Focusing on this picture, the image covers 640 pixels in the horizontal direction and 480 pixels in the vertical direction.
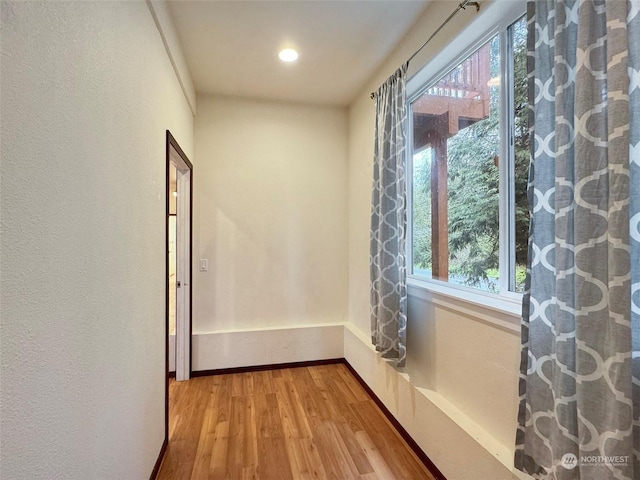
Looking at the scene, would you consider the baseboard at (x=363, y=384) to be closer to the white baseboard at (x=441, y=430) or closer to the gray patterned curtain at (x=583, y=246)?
the white baseboard at (x=441, y=430)

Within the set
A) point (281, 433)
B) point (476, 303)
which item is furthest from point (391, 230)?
point (281, 433)

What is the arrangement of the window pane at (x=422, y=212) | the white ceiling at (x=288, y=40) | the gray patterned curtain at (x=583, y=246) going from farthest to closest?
the window pane at (x=422, y=212)
the white ceiling at (x=288, y=40)
the gray patterned curtain at (x=583, y=246)

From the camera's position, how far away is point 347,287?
326 cm

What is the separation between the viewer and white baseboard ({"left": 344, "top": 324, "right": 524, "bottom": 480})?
1.33 metres

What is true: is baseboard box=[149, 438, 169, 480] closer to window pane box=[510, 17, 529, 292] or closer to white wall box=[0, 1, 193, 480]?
white wall box=[0, 1, 193, 480]

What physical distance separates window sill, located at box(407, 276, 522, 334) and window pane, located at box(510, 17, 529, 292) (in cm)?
13

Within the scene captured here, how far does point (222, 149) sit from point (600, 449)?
10.3 ft

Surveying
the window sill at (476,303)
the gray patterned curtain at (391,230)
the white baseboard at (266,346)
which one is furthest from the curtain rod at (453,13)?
the white baseboard at (266,346)

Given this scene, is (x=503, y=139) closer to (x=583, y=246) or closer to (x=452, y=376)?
(x=583, y=246)

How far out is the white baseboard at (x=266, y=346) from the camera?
2912 millimetres

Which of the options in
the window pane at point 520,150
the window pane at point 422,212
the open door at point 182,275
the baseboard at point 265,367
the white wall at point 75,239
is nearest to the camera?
the white wall at point 75,239

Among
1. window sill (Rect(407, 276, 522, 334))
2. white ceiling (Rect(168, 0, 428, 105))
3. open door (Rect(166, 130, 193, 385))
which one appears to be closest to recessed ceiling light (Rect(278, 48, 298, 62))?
white ceiling (Rect(168, 0, 428, 105))

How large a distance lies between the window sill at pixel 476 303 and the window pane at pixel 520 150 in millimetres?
127

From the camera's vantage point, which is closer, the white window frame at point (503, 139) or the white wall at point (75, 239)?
the white wall at point (75, 239)
